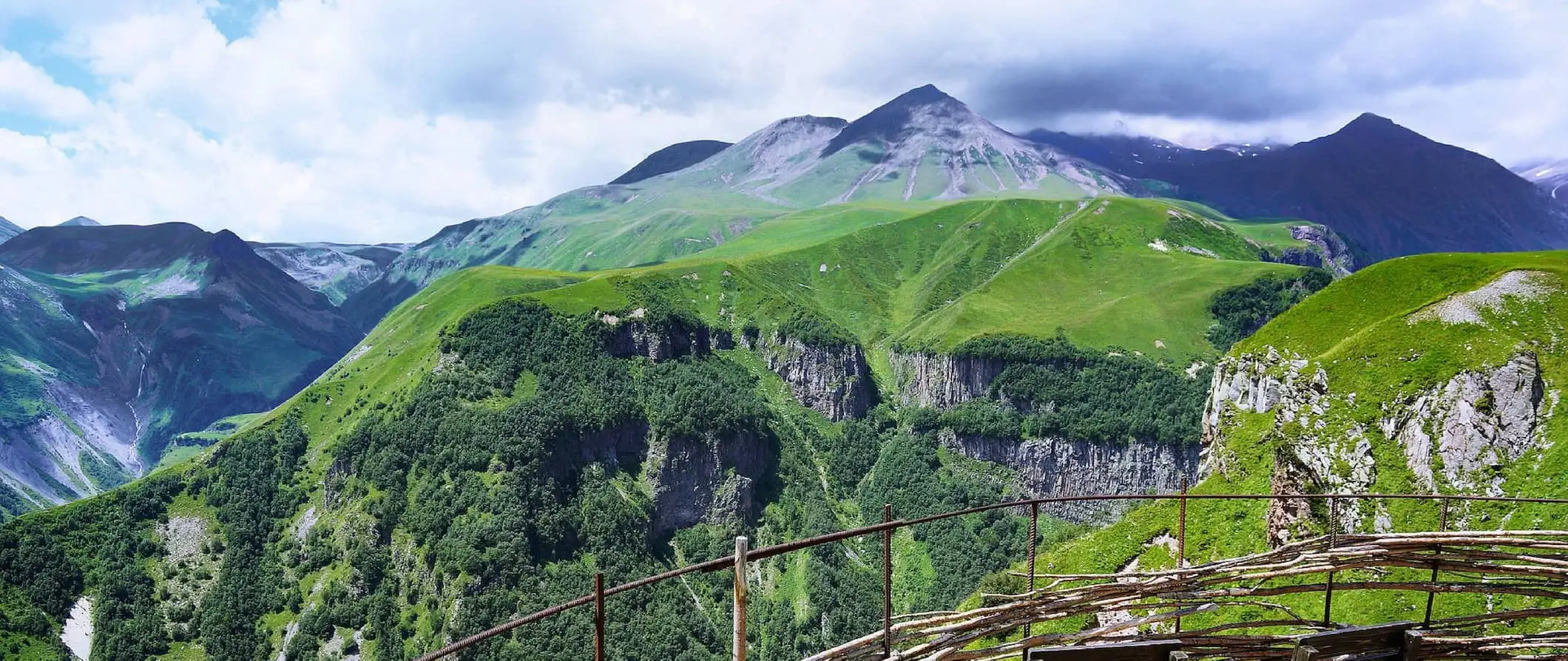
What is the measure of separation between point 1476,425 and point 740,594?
51.9 meters

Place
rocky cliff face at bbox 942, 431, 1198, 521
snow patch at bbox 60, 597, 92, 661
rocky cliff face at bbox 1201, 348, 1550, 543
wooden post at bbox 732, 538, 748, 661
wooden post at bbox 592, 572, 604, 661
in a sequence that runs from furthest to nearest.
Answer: rocky cliff face at bbox 942, 431, 1198, 521 → snow patch at bbox 60, 597, 92, 661 → rocky cliff face at bbox 1201, 348, 1550, 543 → wooden post at bbox 732, 538, 748, 661 → wooden post at bbox 592, 572, 604, 661

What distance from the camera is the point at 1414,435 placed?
4475 cm

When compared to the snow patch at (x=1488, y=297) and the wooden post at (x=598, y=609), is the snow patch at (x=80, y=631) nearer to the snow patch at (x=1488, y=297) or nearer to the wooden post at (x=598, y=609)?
the wooden post at (x=598, y=609)

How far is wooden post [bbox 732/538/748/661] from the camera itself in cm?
846

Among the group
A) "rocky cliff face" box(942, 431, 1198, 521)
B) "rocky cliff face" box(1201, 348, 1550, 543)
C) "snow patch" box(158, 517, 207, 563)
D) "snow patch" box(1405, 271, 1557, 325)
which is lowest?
"snow patch" box(158, 517, 207, 563)

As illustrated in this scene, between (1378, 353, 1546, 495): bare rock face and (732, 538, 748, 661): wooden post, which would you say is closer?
(732, 538, 748, 661): wooden post

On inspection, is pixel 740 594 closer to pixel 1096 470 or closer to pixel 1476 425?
pixel 1476 425

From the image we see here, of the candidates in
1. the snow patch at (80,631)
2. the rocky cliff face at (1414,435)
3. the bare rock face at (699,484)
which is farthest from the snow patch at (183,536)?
the rocky cliff face at (1414,435)

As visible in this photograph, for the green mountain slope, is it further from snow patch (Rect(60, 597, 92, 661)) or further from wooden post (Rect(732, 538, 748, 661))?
snow patch (Rect(60, 597, 92, 661))

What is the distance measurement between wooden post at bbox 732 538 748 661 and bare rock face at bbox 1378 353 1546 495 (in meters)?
48.4

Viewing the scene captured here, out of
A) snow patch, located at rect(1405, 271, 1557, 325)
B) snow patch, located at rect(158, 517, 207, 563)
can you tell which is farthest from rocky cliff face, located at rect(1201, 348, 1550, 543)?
snow patch, located at rect(158, 517, 207, 563)

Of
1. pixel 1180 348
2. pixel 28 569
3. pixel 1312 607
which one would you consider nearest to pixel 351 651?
pixel 28 569

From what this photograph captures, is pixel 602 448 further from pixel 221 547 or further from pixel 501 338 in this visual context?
pixel 221 547

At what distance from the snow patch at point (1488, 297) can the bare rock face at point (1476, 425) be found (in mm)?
→ 6633
